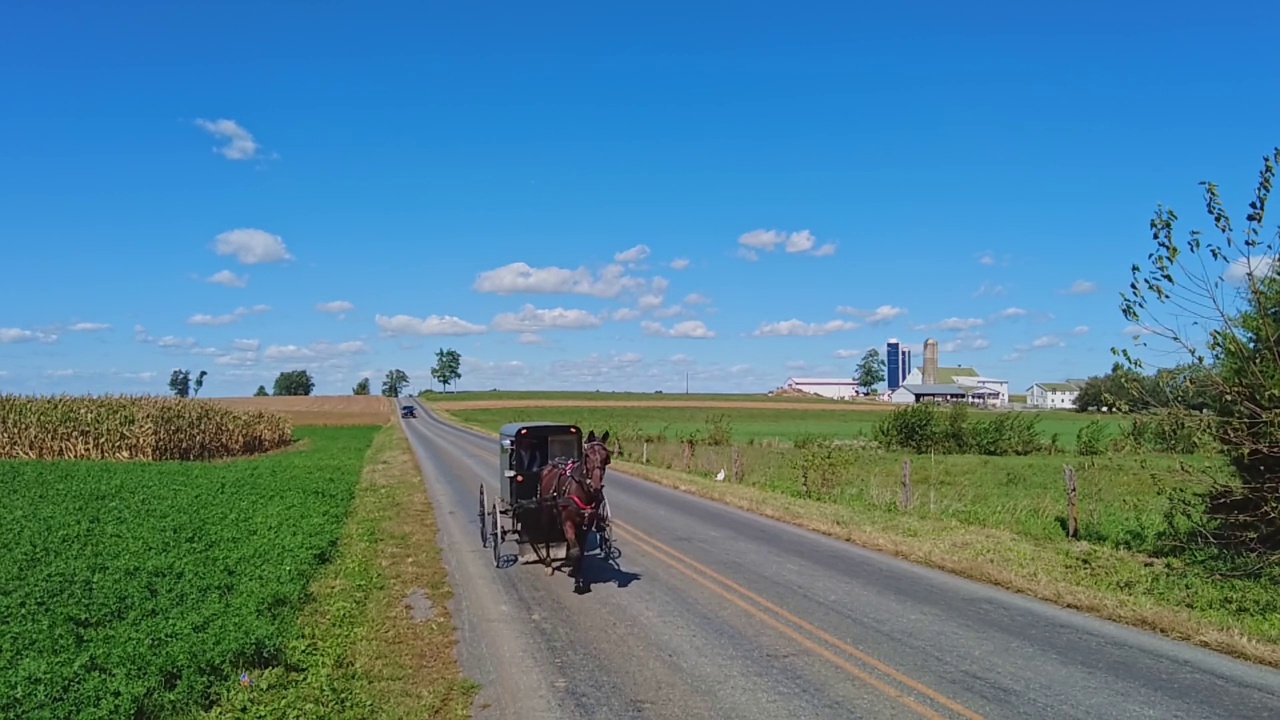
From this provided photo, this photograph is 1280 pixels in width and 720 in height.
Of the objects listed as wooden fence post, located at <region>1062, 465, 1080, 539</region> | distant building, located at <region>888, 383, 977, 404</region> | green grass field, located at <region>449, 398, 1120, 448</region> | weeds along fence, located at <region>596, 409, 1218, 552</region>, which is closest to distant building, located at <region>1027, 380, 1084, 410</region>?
distant building, located at <region>888, 383, 977, 404</region>

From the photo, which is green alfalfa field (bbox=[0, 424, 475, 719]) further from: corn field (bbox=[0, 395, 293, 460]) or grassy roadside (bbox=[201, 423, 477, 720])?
corn field (bbox=[0, 395, 293, 460])

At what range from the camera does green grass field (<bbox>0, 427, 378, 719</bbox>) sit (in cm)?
718

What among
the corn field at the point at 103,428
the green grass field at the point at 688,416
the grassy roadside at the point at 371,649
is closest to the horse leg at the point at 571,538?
the grassy roadside at the point at 371,649

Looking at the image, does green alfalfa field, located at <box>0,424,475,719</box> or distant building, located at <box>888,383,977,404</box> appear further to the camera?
distant building, located at <box>888,383,977,404</box>

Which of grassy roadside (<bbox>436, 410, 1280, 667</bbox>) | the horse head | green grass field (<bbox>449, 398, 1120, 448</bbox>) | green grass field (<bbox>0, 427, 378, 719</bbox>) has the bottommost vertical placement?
green grass field (<bbox>0, 427, 378, 719</bbox>)

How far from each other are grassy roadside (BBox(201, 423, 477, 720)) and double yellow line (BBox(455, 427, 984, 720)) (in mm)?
3403

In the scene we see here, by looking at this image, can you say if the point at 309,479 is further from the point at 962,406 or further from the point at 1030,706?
the point at 962,406

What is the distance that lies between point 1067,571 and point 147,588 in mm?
12845

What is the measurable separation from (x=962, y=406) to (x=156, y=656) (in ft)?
161

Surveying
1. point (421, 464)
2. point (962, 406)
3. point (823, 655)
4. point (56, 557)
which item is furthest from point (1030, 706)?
point (962, 406)

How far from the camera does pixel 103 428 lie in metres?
40.2

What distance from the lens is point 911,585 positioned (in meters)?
11.9

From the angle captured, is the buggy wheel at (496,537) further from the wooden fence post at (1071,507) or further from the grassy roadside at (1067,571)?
the wooden fence post at (1071,507)

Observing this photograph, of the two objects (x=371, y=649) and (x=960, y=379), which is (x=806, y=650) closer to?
(x=371, y=649)
